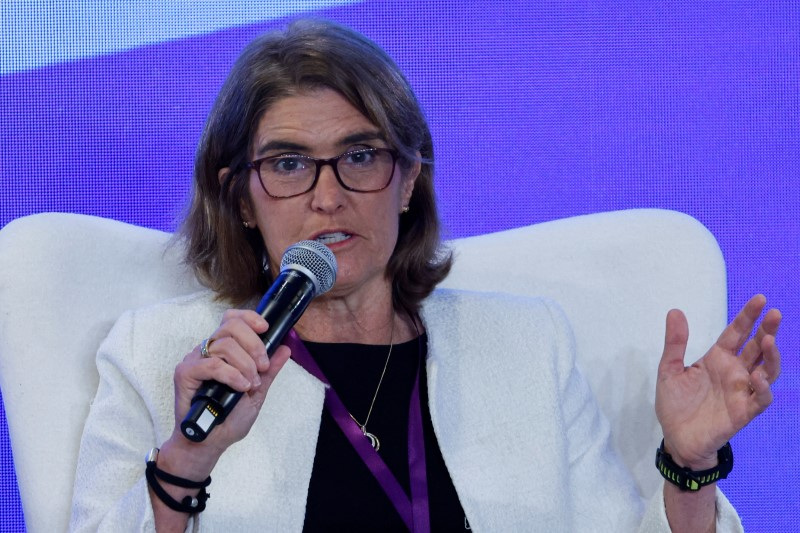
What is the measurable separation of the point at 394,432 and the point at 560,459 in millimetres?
301

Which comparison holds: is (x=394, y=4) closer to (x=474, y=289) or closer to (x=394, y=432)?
(x=474, y=289)

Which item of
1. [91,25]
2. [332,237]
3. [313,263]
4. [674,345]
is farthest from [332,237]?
[91,25]

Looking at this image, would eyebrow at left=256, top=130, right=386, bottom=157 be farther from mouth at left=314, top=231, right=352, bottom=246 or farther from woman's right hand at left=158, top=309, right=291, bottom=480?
woman's right hand at left=158, top=309, right=291, bottom=480

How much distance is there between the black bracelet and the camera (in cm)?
148

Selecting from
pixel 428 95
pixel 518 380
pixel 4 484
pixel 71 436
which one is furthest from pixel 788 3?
pixel 4 484

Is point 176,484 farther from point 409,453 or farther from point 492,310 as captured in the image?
point 492,310

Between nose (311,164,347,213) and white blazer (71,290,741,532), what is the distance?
0.29 m

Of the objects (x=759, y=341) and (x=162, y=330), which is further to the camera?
(x=162, y=330)

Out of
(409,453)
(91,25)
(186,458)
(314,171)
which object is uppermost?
(91,25)

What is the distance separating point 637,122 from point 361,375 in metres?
1.04

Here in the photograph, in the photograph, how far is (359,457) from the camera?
175 cm

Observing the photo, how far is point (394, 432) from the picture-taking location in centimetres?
179

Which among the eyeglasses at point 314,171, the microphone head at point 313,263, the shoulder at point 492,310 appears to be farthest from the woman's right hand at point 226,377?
the shoulder at point 492,310

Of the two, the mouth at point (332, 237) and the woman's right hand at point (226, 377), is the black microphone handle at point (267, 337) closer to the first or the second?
the woman's right hand at point (226, 377)
